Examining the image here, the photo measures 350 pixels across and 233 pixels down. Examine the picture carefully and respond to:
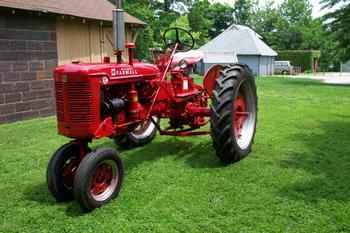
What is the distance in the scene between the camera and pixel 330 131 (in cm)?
765

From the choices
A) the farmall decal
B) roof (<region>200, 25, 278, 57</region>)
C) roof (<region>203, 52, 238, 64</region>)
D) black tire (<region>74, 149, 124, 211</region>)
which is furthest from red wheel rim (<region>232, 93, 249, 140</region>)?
roof (<region>200, 25, 278, 57</region>)

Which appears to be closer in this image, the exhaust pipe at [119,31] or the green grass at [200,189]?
the green grass at [200,189]

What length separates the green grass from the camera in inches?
148

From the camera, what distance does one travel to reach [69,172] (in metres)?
4.42

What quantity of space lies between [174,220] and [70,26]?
8.19m

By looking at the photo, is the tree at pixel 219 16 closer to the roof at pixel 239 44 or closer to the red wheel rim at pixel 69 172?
the roof at pixel 239 44

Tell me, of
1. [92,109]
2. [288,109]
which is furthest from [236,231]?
[288,109]

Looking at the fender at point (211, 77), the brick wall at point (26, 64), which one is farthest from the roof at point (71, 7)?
the fender at point (211, 77)

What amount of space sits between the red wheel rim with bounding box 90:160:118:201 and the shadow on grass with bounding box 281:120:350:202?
A: 169cm

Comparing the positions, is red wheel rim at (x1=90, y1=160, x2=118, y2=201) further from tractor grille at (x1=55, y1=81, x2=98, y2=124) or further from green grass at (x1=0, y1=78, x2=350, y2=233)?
tractor grille at (x1=55, y1=81, x2=98, y2=124)

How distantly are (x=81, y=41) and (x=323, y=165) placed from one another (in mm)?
7735

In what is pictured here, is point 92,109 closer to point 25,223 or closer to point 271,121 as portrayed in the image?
point 25,223

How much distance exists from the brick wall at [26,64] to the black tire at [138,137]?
3.77m

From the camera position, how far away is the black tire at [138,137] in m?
6.38
